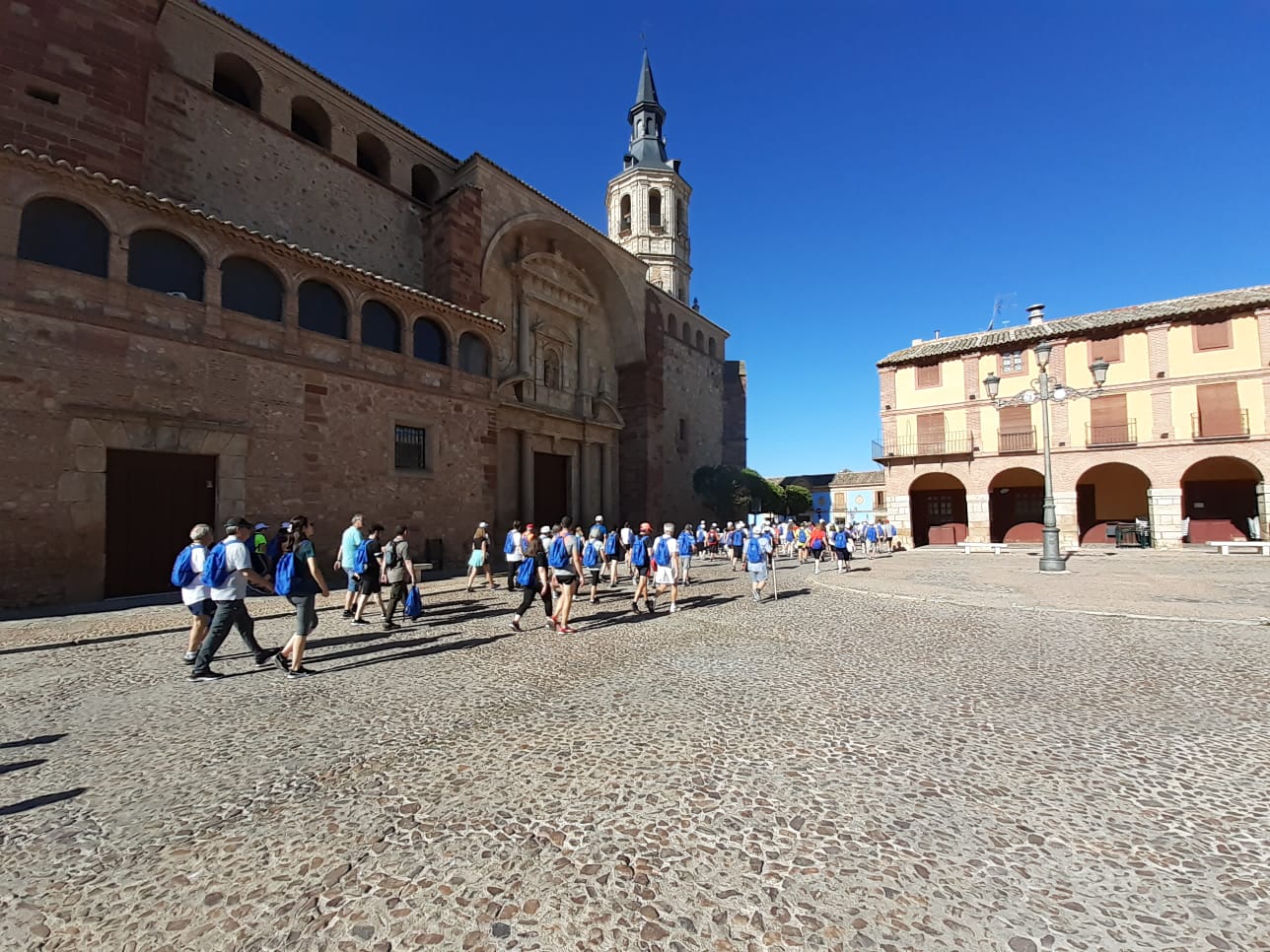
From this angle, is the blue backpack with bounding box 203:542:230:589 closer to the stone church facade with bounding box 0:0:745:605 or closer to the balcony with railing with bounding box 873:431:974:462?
the stone church facade with bounding box 0:0:745:605

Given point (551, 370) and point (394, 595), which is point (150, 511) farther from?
point (551, 370)

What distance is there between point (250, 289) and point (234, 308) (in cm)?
69

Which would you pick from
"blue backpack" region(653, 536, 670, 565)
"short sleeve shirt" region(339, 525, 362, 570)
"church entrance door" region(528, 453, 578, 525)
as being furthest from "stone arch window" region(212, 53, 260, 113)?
"blue backpack" region(653, 536, 670, 565)

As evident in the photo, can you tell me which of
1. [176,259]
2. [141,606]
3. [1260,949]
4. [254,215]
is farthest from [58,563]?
[1260,949]

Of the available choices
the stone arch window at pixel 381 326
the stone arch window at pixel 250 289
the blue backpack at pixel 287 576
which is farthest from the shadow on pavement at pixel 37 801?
the stone arch window at pixel 381 326

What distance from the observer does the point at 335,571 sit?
1392 centimetres

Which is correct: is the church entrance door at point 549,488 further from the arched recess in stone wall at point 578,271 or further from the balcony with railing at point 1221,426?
the balcony with railing at point 1221,426

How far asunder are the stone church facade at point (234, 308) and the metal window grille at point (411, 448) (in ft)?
0.31

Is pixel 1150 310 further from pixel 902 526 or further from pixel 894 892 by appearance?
pixel 894 892

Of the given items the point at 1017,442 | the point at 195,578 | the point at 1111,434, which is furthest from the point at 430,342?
the point at 1111,434

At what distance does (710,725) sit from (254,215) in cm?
1880

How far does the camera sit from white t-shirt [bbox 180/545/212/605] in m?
5.79

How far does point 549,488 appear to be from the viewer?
78.5 ft

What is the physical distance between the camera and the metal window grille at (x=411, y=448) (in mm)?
Answer: 15797
